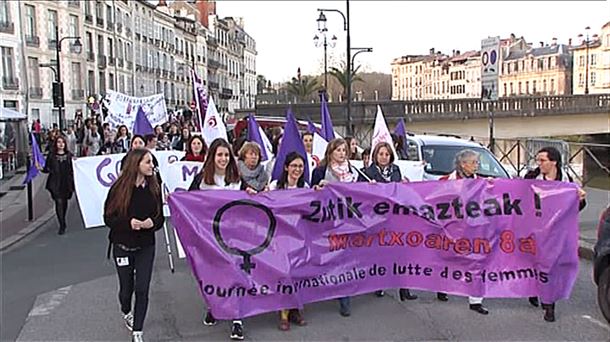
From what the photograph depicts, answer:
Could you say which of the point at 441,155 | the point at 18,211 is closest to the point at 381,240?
the point at 441,155

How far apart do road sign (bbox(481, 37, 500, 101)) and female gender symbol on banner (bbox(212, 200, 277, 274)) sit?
8.04 m

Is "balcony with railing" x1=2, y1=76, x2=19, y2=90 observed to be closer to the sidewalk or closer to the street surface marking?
the sidewalk

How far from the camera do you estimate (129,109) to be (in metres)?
21.0

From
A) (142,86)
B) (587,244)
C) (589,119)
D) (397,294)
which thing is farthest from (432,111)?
(142,86)

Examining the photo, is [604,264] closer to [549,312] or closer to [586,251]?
[549,312]

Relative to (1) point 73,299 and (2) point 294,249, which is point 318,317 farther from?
(1) point 73,299

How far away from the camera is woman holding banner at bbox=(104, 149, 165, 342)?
5.52 m

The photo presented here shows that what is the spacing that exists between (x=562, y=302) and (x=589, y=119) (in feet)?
110

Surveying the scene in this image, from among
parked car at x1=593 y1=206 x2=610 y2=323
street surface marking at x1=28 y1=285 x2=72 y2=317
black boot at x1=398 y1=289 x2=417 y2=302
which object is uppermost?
parked car at x1=593 y1=206 x2=610 y2=323

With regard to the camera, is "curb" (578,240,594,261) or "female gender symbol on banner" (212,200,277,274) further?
"curb" (578,240,594,261)

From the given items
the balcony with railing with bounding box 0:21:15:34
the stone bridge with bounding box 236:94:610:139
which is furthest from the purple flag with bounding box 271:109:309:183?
the balcony with railing with bounding box 0:21:15:34

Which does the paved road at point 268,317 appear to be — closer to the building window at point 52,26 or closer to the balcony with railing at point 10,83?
the balcony with railing at point 10,83

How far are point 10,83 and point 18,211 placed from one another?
110 feet

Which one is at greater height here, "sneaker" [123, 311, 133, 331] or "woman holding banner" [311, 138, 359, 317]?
"woman holding banner" [311, 138, 359, 317]
